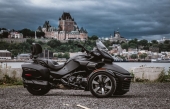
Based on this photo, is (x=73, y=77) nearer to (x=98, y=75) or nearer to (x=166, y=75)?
(x=98, y=75)

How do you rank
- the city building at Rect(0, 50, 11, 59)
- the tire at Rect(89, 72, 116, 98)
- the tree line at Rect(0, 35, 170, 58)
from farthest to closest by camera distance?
the tree line at Rect(0, 35, 170, 58) → the city building at Rect(0, 50, 11, 59) → the tire at Rect(89, 72, 116, 98)

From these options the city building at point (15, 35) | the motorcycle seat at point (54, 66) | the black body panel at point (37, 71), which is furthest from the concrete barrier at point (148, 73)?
the city building at point (15, 35)

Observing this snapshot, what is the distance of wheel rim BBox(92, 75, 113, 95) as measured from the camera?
7227 mm

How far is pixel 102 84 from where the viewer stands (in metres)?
7.27

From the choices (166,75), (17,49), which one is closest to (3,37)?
(17,49)

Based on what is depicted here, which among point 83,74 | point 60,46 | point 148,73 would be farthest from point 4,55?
point 83,74

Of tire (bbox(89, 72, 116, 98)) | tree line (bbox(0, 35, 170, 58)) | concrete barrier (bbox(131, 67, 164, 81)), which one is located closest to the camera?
tire (bbox(89, 72, 116, 98))

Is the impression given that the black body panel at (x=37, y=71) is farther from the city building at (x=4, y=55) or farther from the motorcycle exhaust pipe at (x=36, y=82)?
the city building at (x=4, y=55)

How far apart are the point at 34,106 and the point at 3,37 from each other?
183 m

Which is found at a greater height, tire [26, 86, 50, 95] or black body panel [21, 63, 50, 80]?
black body panel [21, 63, 50, 80]

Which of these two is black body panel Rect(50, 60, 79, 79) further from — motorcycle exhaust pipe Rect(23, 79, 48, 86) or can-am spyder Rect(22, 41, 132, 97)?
motorcycle exhaust pipe Rect(23, 79, 48, 86)

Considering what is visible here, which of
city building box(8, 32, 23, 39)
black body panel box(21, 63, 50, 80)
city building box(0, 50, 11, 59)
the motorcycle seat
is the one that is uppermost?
city building box(8, 32, 23, 39)

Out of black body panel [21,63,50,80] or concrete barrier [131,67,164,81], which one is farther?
concrete barrier [131,67,164,81]

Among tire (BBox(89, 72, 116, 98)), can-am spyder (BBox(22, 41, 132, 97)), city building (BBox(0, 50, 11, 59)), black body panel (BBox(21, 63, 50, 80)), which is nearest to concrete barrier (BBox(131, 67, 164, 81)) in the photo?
can-am spyder (BBox(22, 41, 132, 97))
